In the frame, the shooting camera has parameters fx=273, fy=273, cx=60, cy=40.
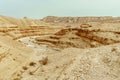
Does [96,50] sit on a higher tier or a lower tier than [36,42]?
higher

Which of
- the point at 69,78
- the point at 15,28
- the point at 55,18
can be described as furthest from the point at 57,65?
the point at 55,18

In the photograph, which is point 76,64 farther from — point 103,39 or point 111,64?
point 103,39

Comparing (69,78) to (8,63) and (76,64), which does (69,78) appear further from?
(8,63)

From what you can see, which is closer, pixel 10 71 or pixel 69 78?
pixel 69 78

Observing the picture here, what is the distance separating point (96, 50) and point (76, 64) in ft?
7.81

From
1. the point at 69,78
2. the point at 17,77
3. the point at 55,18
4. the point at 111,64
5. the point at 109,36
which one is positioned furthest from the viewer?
the point at 55,18

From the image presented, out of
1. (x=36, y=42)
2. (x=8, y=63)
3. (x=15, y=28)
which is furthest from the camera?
(x=15, y=28)

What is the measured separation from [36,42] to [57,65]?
65.6ft

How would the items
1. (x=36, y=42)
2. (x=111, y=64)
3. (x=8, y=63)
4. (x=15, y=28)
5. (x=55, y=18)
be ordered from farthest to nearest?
1. (x=55, y=18)
2. (x=15, y=28)
3. (x=36, y=42)
4. (x=8, y=63)
5. (x=111, y=64)

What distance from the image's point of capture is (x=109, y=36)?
2436 cm

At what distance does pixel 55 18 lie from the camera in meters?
110

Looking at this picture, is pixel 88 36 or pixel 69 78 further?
pixel 88 36

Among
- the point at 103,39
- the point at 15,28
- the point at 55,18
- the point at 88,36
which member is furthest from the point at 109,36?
the point at 55,18

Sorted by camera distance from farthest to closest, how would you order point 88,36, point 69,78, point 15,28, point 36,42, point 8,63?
point 15,28, point 36,42, point 88,36, point 8,63, point 69,78
